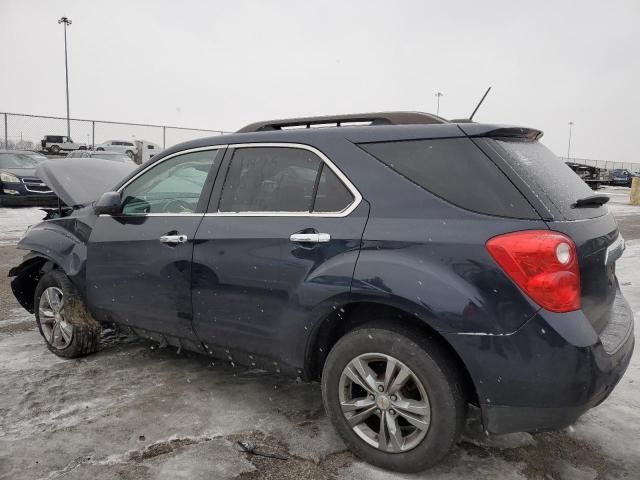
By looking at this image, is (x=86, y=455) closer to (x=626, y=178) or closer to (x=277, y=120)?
(x=277, y=120)

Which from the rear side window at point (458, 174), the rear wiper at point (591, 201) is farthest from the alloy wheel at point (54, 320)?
the rear wiper at point (591, 201)

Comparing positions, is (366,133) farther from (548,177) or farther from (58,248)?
(58,248)

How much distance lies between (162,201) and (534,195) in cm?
237

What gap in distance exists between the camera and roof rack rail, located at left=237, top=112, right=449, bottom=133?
275cm

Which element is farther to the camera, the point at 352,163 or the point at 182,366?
the point at 182,366

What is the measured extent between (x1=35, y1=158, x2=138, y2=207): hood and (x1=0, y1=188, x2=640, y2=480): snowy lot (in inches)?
48.9

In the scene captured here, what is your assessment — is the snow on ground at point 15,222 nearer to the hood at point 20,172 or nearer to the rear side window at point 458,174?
the hood at point 20,172

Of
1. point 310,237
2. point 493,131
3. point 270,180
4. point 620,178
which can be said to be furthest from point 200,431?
point 620,178

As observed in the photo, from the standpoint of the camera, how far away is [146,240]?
3395 millimetres

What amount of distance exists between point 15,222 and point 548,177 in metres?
11.9

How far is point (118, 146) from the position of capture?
1058 inches

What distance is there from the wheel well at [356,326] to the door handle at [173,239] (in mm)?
1056

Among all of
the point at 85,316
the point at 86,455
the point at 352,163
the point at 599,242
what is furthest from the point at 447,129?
the point at 85,316

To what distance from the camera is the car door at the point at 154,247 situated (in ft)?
10.6
